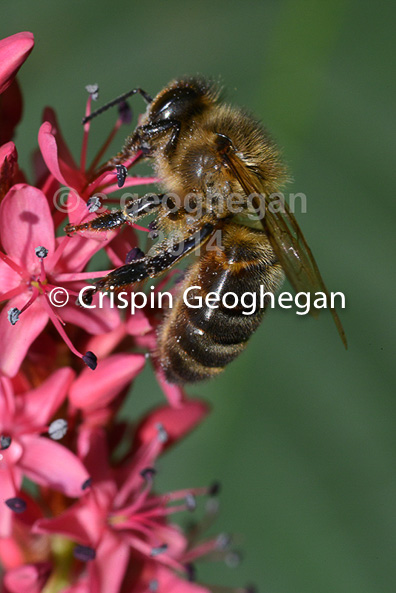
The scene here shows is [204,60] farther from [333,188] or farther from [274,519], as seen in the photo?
[274,519]

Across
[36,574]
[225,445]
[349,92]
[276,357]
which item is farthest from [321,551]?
[349,92]

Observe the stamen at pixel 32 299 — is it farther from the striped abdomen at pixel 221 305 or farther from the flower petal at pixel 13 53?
the flower petal at pixel 13 53

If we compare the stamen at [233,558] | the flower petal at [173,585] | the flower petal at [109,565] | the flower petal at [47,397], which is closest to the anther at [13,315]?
the flower petal at [47,397]

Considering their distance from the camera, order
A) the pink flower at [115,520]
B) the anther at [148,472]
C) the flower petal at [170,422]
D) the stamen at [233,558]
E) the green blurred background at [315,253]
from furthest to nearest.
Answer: the green blurred background at [315,253] → the stamen at [233,558] → the flower petal at [170,422] → the anther at [148,472] → the pink flower at [115,520]

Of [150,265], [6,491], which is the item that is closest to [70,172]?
[150,265]

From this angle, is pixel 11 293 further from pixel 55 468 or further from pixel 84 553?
pixel 84 553

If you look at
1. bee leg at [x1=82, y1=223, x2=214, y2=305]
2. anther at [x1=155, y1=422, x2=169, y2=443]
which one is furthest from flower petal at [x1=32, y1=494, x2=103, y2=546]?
bee leg at [x1=82, y1=223, x2=214, y2=305]
